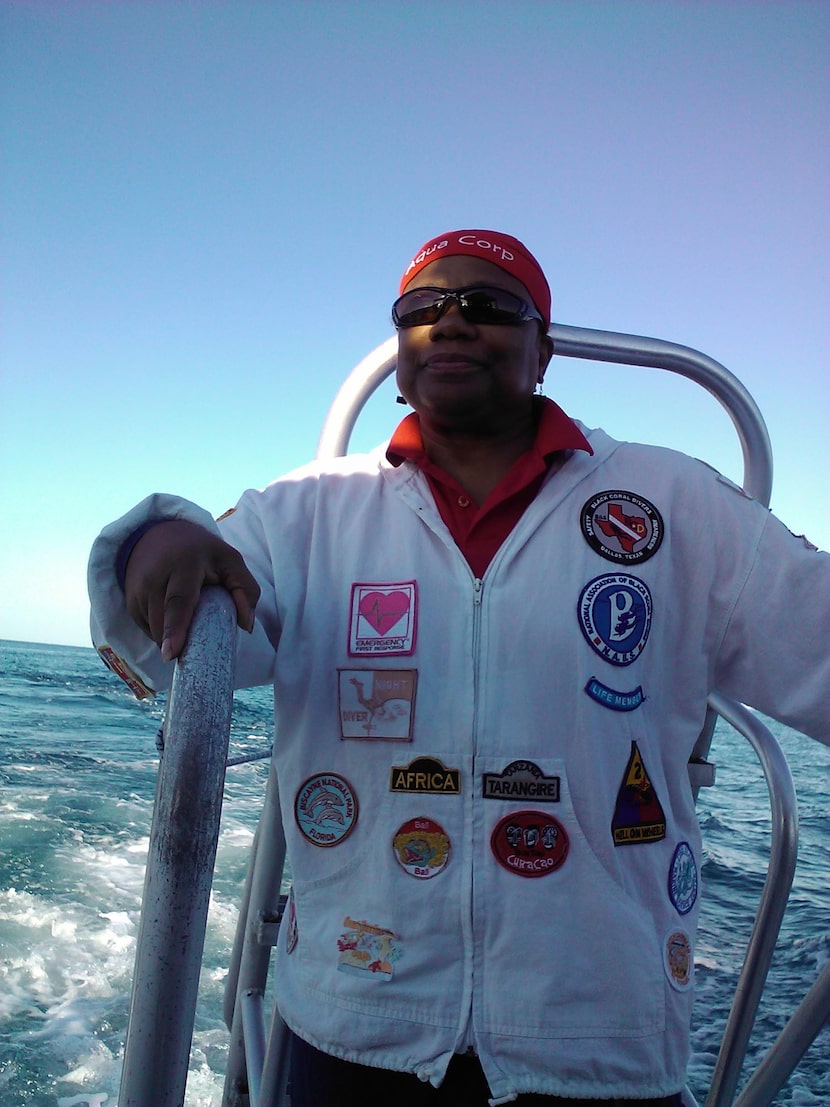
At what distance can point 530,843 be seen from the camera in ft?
3.06

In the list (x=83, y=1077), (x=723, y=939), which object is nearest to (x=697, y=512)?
(x=83, y=1077)

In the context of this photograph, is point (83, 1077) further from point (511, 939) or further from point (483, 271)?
point (483, 271)

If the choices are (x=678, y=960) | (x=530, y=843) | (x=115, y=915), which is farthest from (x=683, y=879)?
(x=115, y=915)

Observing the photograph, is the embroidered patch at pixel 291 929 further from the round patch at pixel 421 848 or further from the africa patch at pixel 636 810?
the africa patch at pixel 636 810

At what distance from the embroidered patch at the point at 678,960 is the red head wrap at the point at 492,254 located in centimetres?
93

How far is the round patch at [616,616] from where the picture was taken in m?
1.00

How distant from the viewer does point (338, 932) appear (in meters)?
0.96

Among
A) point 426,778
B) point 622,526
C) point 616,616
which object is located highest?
point 622,526

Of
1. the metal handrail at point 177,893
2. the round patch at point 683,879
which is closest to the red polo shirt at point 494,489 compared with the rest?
the round patch at point 683,879

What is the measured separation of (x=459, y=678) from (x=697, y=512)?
16.3 inches

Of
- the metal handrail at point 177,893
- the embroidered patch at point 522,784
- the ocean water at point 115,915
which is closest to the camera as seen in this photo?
the metal handrail at point 177,893

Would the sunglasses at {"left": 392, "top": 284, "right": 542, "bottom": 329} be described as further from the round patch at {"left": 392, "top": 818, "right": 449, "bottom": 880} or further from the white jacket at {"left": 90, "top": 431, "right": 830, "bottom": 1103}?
the round patch at {"left": 392, "top": 818, "right": 449, "bottom": 880}

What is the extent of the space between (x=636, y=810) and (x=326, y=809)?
379 mm

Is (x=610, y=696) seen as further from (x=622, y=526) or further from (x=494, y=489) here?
(x=494, y=489)
